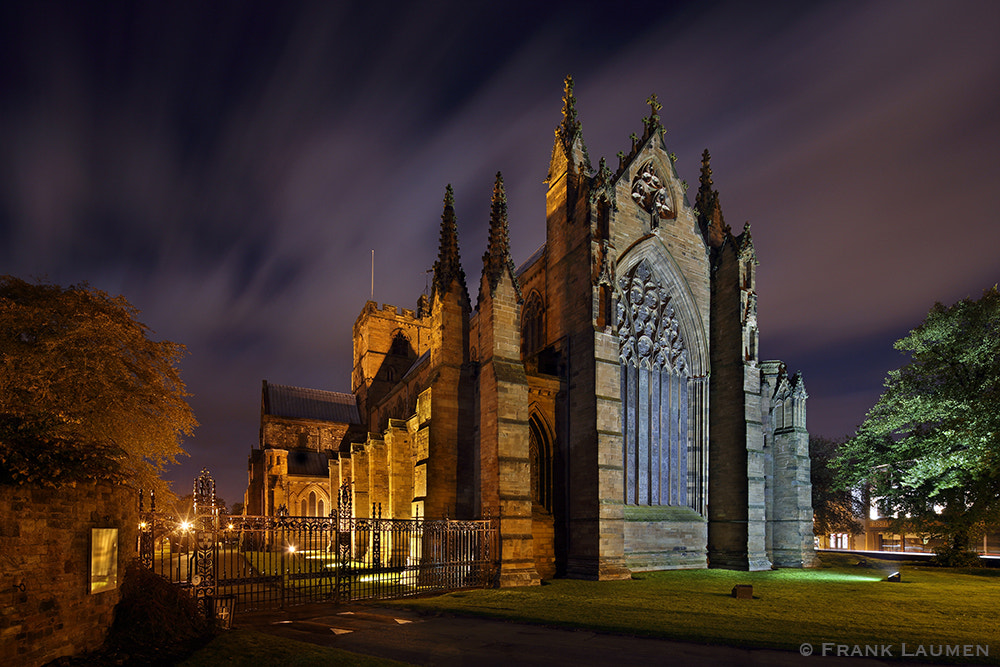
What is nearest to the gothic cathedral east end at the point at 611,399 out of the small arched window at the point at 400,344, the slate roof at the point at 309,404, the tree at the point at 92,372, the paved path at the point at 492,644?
the paved path at the point at 492,644

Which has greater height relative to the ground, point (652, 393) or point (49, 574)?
point (652, 393)

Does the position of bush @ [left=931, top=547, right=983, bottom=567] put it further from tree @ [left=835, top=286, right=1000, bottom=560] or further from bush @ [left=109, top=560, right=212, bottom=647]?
bush @ [left=109, top=560, right=212, bottom=647]

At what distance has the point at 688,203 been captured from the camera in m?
25.3

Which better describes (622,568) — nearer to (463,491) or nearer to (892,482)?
(463,491)

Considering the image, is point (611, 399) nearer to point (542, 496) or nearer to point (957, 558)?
point (542, 496)

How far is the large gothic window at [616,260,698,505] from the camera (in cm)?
2186

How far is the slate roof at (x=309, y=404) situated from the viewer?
47.8 metres

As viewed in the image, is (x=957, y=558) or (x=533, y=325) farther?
(x=533, y=325)

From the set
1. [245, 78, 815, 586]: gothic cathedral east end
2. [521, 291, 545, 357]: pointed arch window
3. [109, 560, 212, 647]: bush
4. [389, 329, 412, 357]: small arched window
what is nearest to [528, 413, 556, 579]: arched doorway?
[245, 78, 815, 586]: gothic cathedral east end

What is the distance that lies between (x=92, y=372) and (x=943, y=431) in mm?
26381

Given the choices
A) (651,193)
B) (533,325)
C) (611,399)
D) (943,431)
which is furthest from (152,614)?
(943,431)

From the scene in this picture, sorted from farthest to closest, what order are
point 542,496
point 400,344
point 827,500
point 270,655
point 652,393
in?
1. point 400,344
2. point 827,500
3. point 652,393
4. point 542,496
5. point 270,655

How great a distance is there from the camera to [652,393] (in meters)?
23.0

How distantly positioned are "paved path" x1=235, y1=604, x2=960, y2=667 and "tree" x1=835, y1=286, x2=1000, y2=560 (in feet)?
47.0
